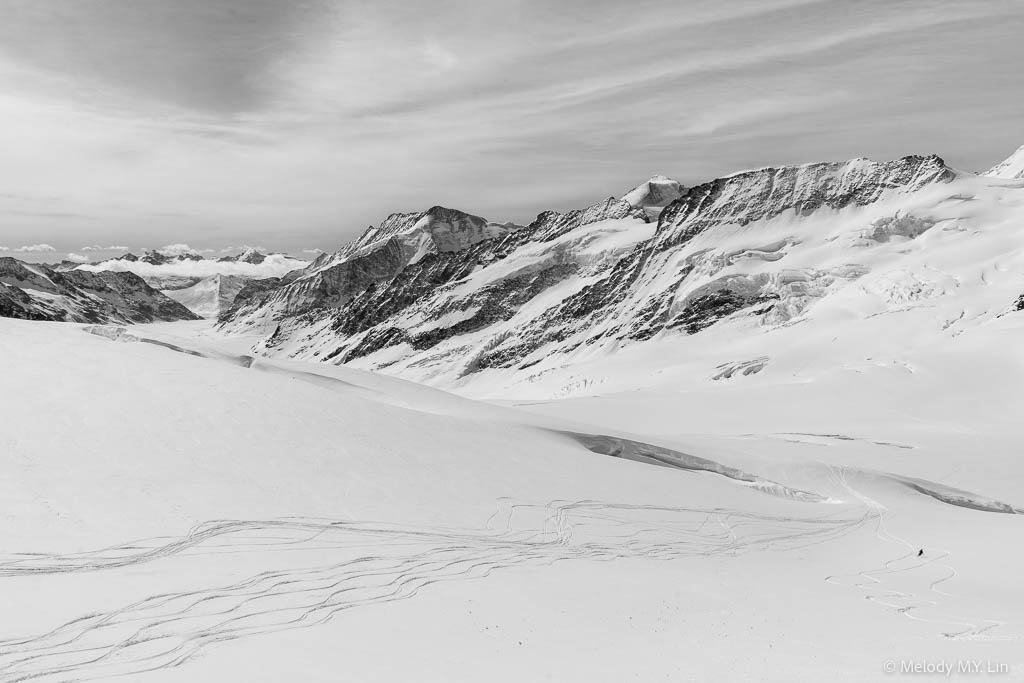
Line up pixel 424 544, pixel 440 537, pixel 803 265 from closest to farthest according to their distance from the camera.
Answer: pixel 424 544
pixel 440 537
pixel 803 265

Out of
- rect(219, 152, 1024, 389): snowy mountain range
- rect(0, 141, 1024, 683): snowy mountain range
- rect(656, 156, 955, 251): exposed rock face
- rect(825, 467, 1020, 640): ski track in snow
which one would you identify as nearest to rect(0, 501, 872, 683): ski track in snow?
rect(0, 141, 1024, 683): snowy mountain range

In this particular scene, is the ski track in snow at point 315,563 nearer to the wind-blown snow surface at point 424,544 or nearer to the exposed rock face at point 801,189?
the wind-blown snow surface at point 424,544

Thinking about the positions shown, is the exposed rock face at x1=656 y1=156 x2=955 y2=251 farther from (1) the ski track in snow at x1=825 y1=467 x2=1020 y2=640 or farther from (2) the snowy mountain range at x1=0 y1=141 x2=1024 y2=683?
(1) the ski track in snow at x1=825 y1=467 x2=1020 y2=640

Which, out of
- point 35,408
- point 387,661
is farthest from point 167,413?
point 387,661

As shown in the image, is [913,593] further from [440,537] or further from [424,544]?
[424,544]

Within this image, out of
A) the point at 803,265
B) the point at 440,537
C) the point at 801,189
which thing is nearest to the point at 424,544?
the point at 440,537

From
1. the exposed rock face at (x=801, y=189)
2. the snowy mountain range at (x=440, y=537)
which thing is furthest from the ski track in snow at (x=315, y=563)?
the exposed rock face at (x=801, y=189)
